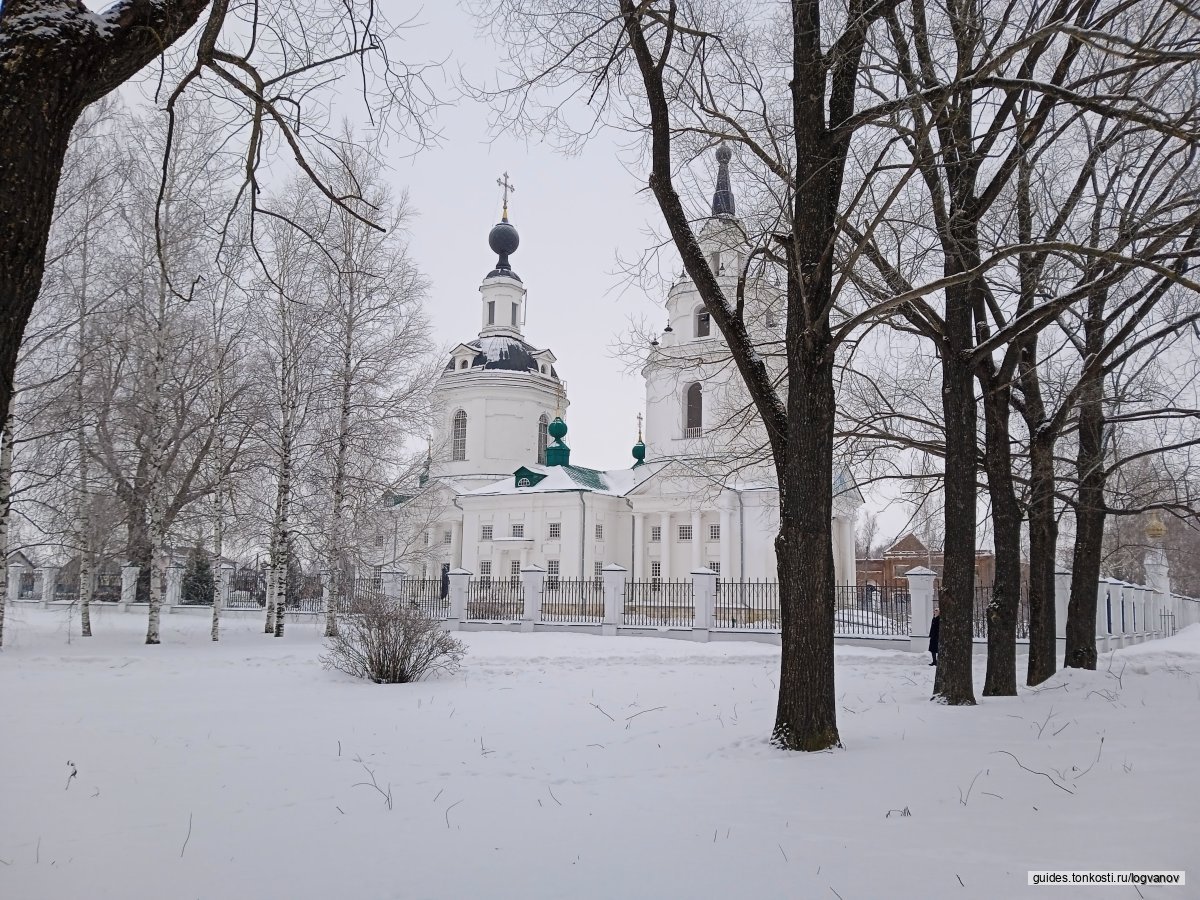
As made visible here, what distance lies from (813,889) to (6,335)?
397 cm

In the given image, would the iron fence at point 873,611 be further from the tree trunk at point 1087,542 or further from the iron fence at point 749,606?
the tree trunk at point 1087,542

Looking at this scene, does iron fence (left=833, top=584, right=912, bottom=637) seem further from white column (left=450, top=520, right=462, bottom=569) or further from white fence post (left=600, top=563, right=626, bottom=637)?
white column (left=450, top=520, right=462, bottom=569)

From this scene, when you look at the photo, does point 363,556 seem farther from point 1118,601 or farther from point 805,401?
point 1118,601

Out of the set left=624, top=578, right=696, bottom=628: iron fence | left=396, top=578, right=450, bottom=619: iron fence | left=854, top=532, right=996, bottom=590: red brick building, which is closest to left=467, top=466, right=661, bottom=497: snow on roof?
left=396, top=578, right=450, bottom=619: iron fence

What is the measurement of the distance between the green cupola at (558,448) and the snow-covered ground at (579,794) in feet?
106

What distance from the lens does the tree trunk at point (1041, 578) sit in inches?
444

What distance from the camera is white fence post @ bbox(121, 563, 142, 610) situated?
1113 inches

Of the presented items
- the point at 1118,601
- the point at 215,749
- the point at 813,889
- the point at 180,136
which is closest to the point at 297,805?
the point at 215,749

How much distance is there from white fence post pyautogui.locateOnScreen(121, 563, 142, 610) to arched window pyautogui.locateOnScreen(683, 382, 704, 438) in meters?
21.7

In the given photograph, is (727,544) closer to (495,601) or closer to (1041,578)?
(495,601)

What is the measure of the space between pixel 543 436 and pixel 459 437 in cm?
439

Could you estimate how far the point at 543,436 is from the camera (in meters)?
44.5

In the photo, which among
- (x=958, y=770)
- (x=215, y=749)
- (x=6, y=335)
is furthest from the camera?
(x=215, y=749)

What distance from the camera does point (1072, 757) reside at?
5.80 m
